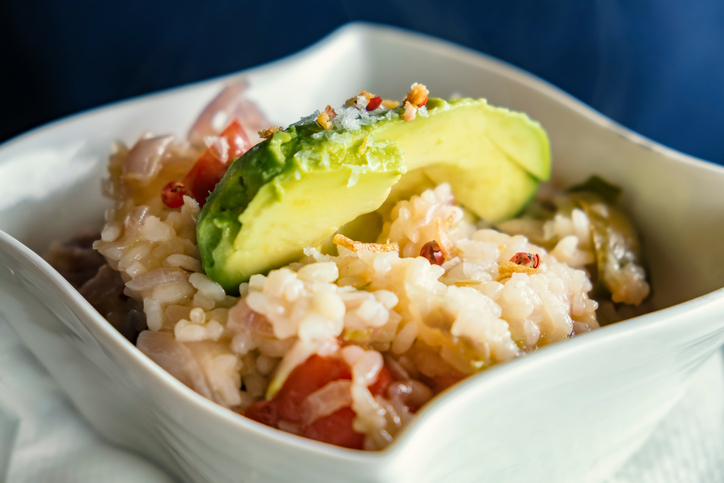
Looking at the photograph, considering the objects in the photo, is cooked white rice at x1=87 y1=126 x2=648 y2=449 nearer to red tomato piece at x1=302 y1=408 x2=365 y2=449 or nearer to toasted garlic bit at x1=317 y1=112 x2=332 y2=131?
red tomato piece at x1=302 y1=408 x2=365 y2=449

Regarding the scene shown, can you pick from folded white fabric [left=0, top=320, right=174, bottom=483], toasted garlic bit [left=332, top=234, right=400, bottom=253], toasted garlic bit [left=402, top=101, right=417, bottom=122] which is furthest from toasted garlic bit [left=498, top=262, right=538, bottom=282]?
folded white fabric [left=0, top=320, right=174, bottom=483]

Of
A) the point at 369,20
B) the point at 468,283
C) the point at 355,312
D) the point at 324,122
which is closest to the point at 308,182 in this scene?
the point at 324,122

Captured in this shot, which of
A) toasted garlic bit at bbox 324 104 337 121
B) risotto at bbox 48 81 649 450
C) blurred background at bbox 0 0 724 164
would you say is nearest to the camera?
risotto at bbox 48 81 649 450

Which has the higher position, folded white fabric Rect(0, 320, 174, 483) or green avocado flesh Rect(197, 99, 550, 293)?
green avocado flesh Rect(197, 99, 550, 293)

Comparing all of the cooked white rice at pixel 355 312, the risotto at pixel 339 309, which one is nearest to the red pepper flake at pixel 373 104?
the risotto at pixel 339 309

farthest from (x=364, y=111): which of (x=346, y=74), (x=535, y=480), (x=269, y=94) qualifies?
(x=346, y=74)

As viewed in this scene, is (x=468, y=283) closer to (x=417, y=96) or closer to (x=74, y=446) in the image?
(x=417, y=96)

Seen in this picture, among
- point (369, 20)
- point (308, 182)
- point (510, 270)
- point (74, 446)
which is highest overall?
point (308, 182)
